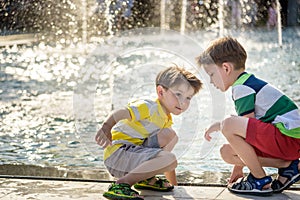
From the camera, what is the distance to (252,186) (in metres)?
4.27

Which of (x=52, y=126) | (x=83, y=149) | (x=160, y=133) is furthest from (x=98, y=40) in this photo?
(x=160, y=133)

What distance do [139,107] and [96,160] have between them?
1.31m

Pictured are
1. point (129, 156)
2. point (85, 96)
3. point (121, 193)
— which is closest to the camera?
point (121, 193)

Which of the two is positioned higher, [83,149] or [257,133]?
[257,133]

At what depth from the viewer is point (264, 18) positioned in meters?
23.9

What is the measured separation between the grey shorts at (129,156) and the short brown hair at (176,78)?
331mm

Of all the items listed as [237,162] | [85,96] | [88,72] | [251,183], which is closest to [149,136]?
[237,162]

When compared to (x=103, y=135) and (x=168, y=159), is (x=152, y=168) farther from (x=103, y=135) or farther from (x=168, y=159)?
(x=103, y=135)

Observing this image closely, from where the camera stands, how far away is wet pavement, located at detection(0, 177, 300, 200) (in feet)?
13.8

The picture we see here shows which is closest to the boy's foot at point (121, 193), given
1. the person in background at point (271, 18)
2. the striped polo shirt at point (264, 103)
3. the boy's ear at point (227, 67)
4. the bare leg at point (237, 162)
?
the bare leg at point (237, 162)

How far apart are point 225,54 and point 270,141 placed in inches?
23.1

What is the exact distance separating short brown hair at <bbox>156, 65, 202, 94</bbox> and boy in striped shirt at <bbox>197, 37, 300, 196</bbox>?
0.13 m

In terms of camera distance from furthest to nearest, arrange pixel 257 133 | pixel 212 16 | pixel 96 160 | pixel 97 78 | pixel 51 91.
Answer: pixel 212 16
pixel 97 78
pixel 51 91
pixel 96 160
pixel 257 133

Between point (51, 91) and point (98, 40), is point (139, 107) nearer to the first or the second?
point (51, 91)
